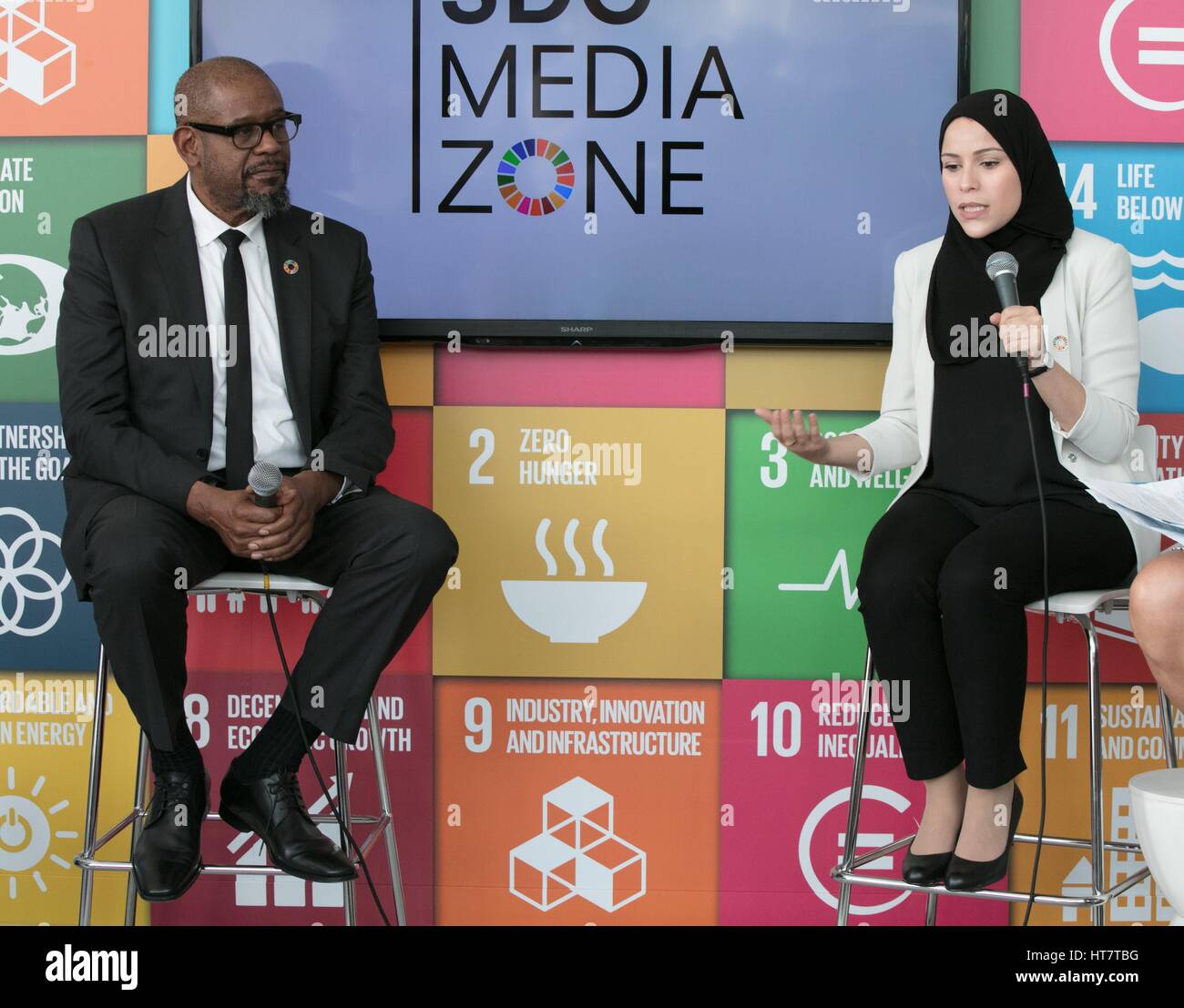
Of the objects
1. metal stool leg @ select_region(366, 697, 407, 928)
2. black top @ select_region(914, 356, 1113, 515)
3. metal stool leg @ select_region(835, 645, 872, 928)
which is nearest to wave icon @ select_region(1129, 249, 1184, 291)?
black top @ select_region(914, 356, 1113, 515)

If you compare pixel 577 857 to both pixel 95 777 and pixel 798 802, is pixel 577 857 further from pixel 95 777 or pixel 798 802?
pixel 95 777

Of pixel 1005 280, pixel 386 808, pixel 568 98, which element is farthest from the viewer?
pixel 568 98

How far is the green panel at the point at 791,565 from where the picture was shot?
274 centimetres

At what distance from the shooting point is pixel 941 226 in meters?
2.65

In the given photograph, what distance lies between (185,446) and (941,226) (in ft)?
5.21

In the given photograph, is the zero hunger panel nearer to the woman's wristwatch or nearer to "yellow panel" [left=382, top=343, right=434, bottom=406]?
"yellow panel" [left=382, top=343, right=434, bottom=406]

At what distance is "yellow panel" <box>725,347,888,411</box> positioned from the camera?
271 cm

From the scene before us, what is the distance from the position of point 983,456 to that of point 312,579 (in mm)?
1248

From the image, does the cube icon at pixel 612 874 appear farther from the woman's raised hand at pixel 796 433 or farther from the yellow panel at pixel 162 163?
the yellow panel at pixel 162 163

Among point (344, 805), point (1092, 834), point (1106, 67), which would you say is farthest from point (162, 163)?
point (1092, 834)

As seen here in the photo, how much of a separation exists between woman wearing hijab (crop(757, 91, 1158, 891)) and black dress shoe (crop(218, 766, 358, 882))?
0.97 metres

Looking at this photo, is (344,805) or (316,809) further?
(316,809)

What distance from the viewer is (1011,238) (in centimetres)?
238
